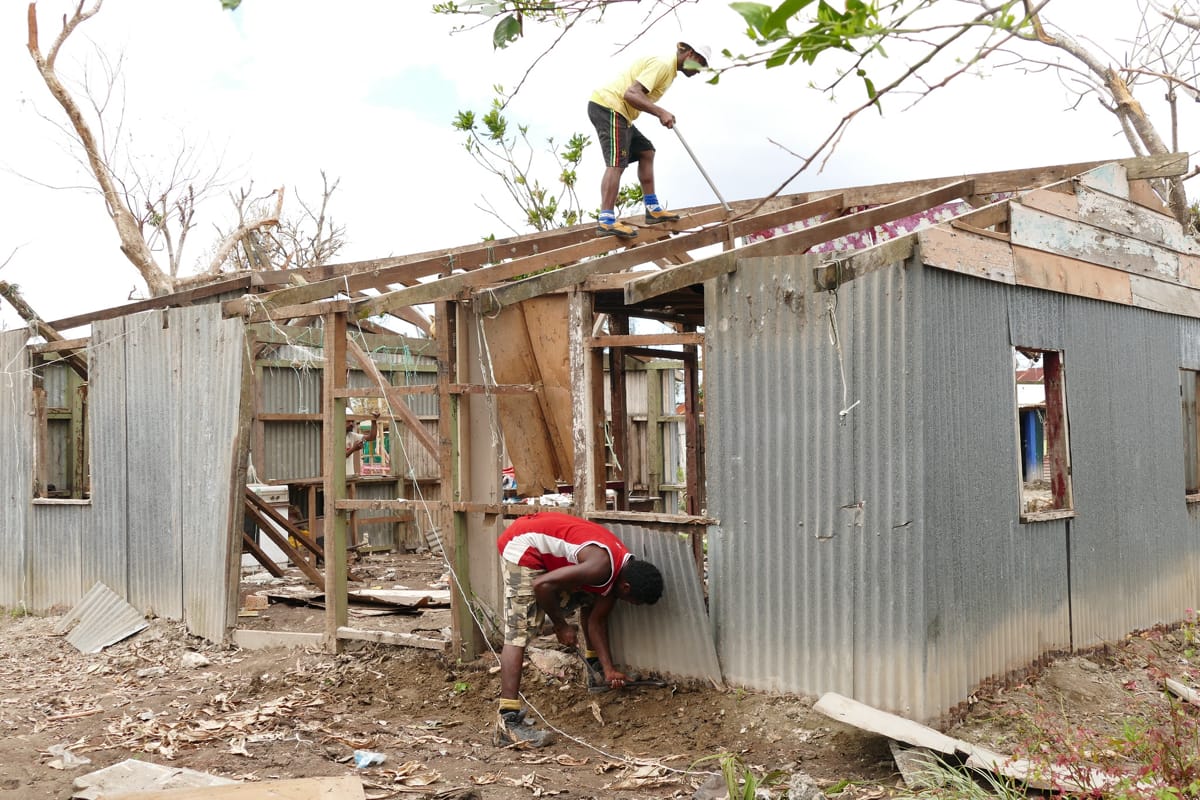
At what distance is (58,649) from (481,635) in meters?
4.54

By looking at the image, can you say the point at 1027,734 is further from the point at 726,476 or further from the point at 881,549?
the point at 726,476

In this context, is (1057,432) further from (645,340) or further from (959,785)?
(959,785)

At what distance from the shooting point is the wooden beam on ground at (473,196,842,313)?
7117 mm

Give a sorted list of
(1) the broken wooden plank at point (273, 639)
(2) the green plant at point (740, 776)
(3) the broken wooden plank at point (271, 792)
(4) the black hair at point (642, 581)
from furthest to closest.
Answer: (1) the broken wooden plank at point (273, 639) < (4) the black hair at point (642, 581) < (3) the broken wooden plank at point (271, 792) < (2) the green plant at point (740, 776)

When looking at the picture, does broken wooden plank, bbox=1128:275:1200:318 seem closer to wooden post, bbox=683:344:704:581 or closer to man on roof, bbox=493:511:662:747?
wooden post, bbox=683:344:704:581

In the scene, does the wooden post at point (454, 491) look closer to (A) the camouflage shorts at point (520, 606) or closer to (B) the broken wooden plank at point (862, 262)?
(A) the camouflage shorts at point (520, 606)

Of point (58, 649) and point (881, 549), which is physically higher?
point (881, 549)

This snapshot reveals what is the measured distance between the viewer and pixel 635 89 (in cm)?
765

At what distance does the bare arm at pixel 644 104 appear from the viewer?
755 cm

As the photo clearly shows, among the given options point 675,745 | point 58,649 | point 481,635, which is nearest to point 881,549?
point 675,745

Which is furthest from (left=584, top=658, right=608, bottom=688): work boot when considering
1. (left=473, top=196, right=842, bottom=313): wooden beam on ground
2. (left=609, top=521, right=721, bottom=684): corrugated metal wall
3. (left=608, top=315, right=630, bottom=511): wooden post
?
(left=473, top=196, right=842, bottom=313): wooden beam on ground

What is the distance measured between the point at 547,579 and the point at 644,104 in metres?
3.36

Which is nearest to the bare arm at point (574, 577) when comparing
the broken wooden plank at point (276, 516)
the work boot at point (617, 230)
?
the work boot at point (617, 230)

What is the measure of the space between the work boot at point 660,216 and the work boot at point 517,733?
3780 millimetres
